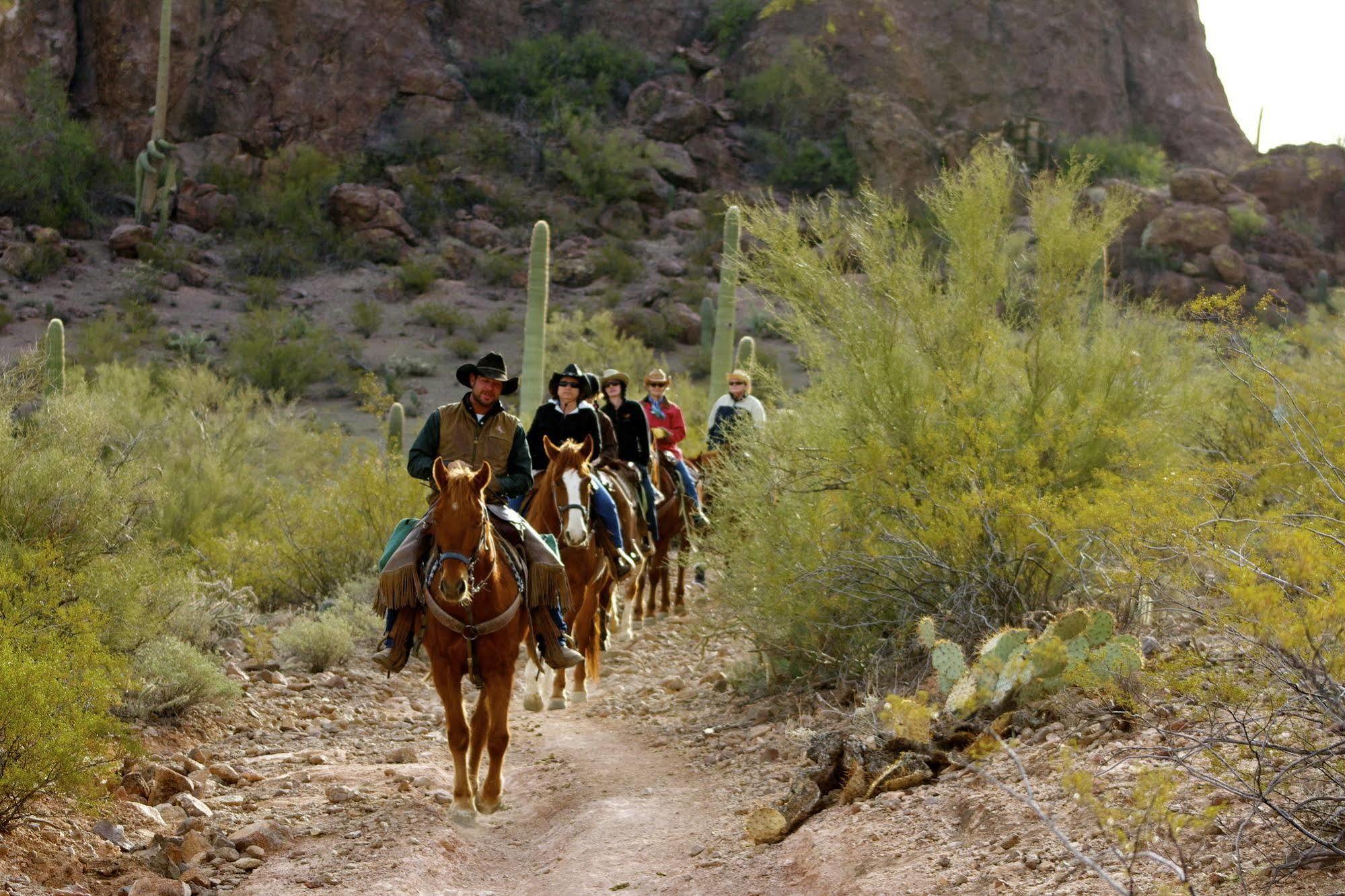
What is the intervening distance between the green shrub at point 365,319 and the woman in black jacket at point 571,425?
1128 inches

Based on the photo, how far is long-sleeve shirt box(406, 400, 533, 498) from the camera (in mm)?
8727

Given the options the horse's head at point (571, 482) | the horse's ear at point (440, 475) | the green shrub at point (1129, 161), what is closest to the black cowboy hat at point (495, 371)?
the horse's ear at point (440, 475)

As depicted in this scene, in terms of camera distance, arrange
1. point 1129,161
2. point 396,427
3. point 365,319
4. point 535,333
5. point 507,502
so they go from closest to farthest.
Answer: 1. point 507,502
2. point 396,427
3. point 535,333
4. point 365,319
5. point 1129,161

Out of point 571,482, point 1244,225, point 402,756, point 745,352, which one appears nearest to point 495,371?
point 571,482

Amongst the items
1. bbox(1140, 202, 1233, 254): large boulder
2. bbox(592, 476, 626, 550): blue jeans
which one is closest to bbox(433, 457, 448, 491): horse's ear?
bbox(592, 476, 626, 550): blue jeans

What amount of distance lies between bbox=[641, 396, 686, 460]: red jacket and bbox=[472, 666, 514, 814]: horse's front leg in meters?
7.68

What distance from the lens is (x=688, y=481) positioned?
51.4 ft

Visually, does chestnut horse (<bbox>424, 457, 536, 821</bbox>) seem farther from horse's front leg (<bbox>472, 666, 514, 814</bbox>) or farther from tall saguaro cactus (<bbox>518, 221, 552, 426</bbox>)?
tall saguaro cactus (<bbox>518, 221, 552, 426</bbox>)

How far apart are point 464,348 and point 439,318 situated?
2187 mm

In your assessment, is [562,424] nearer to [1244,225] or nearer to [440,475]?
[440,475]

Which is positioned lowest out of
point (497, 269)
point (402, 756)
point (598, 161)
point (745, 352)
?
point (402, 756)

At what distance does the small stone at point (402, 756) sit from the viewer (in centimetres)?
932

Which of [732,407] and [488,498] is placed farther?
[732,407]

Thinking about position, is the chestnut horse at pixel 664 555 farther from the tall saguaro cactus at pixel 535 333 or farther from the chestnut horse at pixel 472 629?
the chestnut horse at pixel 472 629
